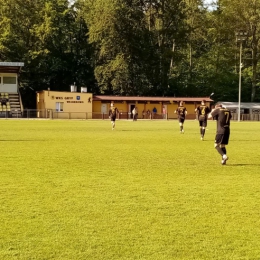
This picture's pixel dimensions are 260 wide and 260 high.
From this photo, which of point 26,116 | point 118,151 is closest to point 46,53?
point 26,116

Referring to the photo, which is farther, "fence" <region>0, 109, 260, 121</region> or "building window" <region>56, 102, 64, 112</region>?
"building window" <region>56, 102, 64, 112</region>

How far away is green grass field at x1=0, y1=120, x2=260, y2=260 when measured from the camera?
5.51 meters

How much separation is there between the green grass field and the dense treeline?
171ft

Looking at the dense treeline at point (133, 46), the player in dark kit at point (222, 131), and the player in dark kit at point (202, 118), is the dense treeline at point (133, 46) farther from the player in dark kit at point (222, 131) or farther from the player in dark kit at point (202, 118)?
the player in dark kit at point (222, 131)

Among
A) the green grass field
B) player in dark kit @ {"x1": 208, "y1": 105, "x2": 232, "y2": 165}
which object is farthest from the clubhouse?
the green grass field

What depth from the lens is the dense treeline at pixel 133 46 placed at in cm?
6400

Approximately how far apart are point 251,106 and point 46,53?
29.4 metres

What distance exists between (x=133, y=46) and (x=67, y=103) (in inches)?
508

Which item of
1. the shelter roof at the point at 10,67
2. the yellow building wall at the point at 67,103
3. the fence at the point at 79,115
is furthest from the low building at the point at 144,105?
the shelter roof at the point at 10,67

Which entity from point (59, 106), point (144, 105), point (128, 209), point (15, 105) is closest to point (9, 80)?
point (15, 105)

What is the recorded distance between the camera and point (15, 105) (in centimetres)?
5662

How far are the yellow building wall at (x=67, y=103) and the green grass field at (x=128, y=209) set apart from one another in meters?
44.0

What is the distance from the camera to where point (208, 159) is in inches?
565

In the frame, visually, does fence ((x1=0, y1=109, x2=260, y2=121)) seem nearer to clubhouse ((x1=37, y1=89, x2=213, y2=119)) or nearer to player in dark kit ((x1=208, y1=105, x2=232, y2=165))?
clubhouse ((x1=37, y1=89, x2=213, y2=119))
